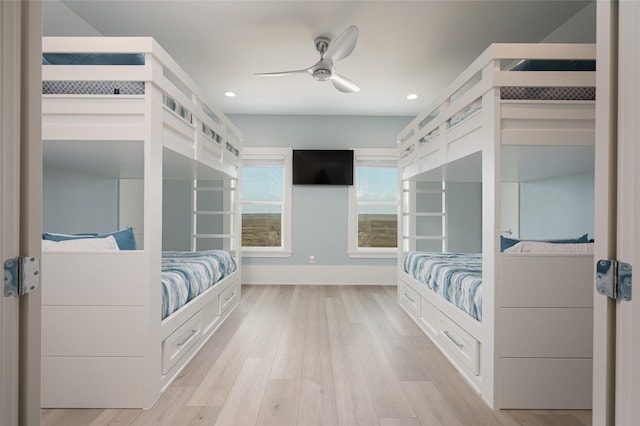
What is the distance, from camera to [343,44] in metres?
2.46

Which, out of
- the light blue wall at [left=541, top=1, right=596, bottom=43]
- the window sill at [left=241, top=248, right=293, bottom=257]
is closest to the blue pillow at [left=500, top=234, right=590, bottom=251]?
the light blue wall at [left=541, top=1, right=596, bottom=43]

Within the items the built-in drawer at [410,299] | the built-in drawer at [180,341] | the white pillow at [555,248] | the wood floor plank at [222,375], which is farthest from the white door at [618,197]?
the built-in drawer at [410,299]

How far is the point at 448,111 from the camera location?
2.36 m

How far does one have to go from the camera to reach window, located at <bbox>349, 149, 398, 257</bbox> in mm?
5066

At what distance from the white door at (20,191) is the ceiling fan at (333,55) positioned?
1994 millimetres

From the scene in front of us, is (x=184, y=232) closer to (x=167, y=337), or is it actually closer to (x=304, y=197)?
(x=304, y=197)

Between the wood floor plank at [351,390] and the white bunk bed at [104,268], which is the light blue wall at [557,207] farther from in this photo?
the white bunk bed at [104,268]

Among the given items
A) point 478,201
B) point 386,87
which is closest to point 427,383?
point 386,87

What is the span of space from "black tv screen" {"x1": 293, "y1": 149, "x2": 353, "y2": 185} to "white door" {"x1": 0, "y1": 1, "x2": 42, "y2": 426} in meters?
4.23

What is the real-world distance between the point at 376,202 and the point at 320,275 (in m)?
1.36

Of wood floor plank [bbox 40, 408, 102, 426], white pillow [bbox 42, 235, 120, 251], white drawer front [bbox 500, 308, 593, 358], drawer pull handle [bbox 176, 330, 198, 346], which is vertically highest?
white pillow [bbox 42, 235, 120, 251]

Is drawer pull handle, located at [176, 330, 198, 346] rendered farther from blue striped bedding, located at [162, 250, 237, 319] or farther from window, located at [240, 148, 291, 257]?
window, located at [240, 148, 291, 257]

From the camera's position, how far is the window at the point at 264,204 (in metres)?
5.02

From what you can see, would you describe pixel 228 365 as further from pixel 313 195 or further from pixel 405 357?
pixel 313 195
